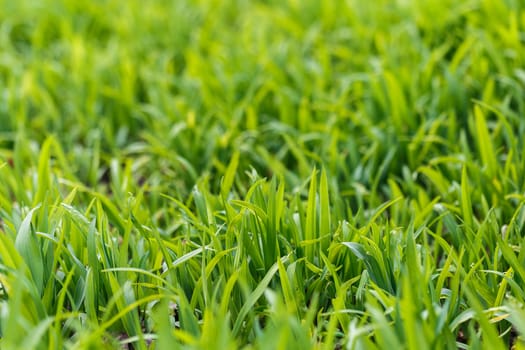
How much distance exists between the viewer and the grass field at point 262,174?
1824 millimetres

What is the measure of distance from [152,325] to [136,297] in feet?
0.40

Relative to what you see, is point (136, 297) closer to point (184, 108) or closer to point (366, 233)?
point (366, 233)

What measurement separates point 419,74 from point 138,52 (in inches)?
64.3

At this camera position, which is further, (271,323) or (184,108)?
(184,108)

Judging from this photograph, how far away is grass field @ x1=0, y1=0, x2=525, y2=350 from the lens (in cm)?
182

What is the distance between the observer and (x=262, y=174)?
3031 millimetres

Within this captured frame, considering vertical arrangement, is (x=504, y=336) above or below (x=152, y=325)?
below

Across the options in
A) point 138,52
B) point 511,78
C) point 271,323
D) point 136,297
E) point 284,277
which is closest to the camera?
point 271,323

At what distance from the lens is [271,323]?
1.69 meters

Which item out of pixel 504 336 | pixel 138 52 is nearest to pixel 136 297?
pixel 504 336

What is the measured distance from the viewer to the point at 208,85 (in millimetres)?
3570

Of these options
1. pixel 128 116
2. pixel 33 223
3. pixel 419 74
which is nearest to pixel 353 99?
pixel 419 74

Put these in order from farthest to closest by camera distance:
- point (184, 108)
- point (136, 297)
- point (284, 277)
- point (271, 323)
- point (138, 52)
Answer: point (138, 52) → point (184, 108) → point (136, 297) → point (284, 277) → point (271, 323)

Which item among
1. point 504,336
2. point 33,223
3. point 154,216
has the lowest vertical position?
point 504,336
